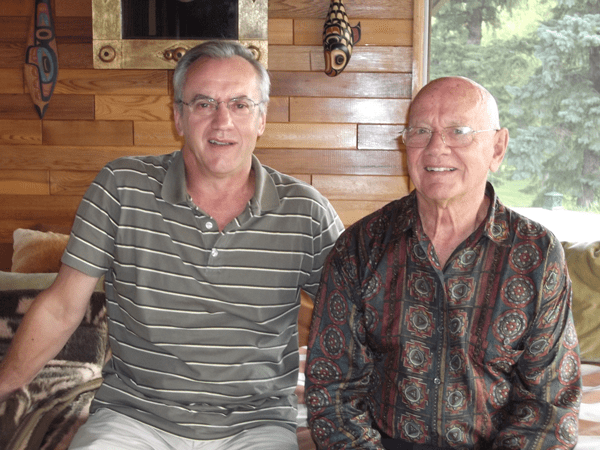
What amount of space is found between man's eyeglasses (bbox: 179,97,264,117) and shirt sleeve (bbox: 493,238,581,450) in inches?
32.2

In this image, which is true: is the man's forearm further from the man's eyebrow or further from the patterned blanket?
the man's eyebrow

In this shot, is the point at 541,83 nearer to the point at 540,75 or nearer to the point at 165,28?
the point at 540,75

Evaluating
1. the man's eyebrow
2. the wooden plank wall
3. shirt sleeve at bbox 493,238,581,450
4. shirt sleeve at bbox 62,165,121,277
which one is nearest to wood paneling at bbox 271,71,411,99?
the wooden plank wall

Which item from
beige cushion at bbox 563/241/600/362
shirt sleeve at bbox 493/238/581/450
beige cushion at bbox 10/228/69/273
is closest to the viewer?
shirt sleeve at bbox 493/238/581/450

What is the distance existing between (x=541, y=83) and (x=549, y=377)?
208cm

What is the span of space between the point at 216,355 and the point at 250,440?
0.70 feet

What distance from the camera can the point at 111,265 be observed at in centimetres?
155

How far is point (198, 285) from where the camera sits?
147 cm

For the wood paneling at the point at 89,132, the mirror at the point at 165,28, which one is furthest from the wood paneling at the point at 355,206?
the wood paneling at the point at 89,132

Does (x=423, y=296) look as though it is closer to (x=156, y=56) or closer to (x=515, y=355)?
(x=515, y=355)

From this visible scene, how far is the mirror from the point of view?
2793 millimetres


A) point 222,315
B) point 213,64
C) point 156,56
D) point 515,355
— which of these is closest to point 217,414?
point 222,315

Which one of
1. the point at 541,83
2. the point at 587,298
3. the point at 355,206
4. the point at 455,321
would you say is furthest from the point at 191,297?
the point at 541,83

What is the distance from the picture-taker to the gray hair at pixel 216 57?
1.59 metres
